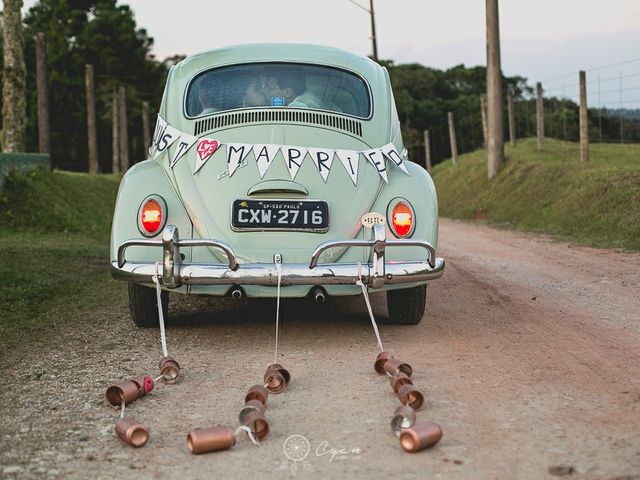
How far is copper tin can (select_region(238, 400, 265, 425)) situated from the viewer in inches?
155

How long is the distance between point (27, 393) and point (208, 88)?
9.62 feet

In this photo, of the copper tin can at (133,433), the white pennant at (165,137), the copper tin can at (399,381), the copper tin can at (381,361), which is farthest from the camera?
the white pennant at (165,137)

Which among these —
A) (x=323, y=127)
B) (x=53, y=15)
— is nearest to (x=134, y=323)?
(x=323, y=127)

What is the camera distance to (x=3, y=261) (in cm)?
1075

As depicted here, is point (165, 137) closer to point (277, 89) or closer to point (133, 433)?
point (277, 89)

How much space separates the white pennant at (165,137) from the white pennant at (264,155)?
70 cm

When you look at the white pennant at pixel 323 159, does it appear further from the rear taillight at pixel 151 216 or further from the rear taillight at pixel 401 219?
the rear taillight at pixel 151 216

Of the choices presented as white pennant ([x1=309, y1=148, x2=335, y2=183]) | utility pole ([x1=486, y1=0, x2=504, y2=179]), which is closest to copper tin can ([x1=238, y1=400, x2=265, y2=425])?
white pennant ([x1=309, y1=148, x2=335, y2=183])

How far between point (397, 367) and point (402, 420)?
99 centimetres

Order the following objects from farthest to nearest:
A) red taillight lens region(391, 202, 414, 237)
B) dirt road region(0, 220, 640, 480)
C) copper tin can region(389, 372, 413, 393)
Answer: red taillight lens region(391, 202, 414, 237)
copper tin can region(389, 372, 413, 393)
dirt road region(0, 220, 640, 480)

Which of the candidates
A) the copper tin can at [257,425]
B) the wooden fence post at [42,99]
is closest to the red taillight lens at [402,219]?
the copper tin can at [257,425]

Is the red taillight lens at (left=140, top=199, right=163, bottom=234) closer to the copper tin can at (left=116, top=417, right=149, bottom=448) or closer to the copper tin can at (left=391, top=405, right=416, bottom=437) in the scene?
the copper tin can at (left=116, top=417, right=149, bottom=448)

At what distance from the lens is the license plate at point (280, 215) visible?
235 inches

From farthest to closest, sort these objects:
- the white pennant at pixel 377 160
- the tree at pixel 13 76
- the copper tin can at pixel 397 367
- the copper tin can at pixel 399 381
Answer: the tree at pixel 13 76 < the white pennant at pixel 377 160 < the copper tin can at pixel 397 367 < the copper tin can at pixel 399 381
